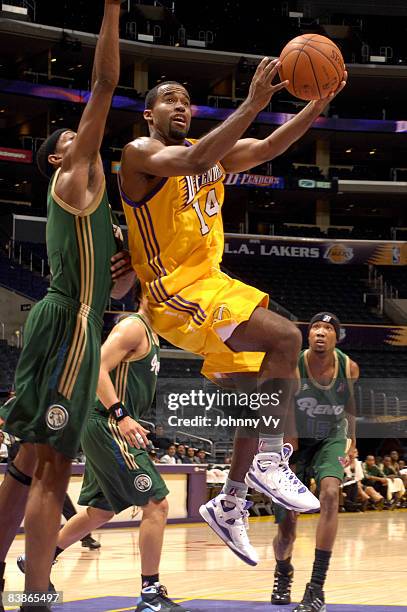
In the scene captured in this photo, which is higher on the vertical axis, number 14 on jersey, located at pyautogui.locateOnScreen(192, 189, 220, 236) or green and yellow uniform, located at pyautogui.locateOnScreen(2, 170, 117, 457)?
number 14 on jersey, located at pyautogui.locateOnScreen(192, 189, 220, 236)

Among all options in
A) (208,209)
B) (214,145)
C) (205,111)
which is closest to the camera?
(214,145)

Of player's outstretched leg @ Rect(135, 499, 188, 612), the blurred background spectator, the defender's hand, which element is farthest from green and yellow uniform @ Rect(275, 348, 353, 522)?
the blurred background spectator

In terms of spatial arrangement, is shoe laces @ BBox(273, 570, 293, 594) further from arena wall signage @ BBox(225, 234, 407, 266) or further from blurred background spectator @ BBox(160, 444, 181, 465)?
arena wall signage @ BBox(225, 234, 407, 266)

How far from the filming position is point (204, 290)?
195 inches

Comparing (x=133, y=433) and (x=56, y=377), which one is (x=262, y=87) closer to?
(x=56, y=377)

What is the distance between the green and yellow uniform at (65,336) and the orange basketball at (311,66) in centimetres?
136

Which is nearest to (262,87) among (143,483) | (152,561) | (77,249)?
(77,249)

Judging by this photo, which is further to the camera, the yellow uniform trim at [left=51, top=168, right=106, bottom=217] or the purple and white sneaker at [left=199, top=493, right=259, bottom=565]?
the purple and white sneaker at [left=199, top=493, right=259, bottom=565]

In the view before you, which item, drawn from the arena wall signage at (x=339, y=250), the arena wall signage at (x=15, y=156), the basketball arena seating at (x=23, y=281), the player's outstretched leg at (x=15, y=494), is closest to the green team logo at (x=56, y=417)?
the player's outstretched leg at (x=15, y=494)

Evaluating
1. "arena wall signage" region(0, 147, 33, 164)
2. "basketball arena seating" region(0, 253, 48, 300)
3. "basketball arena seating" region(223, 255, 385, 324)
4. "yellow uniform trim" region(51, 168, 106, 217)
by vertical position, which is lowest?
"basketball arena seating" region(223, 255, 385, 324)

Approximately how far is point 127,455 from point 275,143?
2335mm

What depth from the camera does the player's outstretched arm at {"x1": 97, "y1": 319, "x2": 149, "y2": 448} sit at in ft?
18.6

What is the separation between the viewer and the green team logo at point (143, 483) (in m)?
6.03

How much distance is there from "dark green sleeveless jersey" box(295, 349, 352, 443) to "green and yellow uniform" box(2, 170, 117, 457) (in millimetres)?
3221
